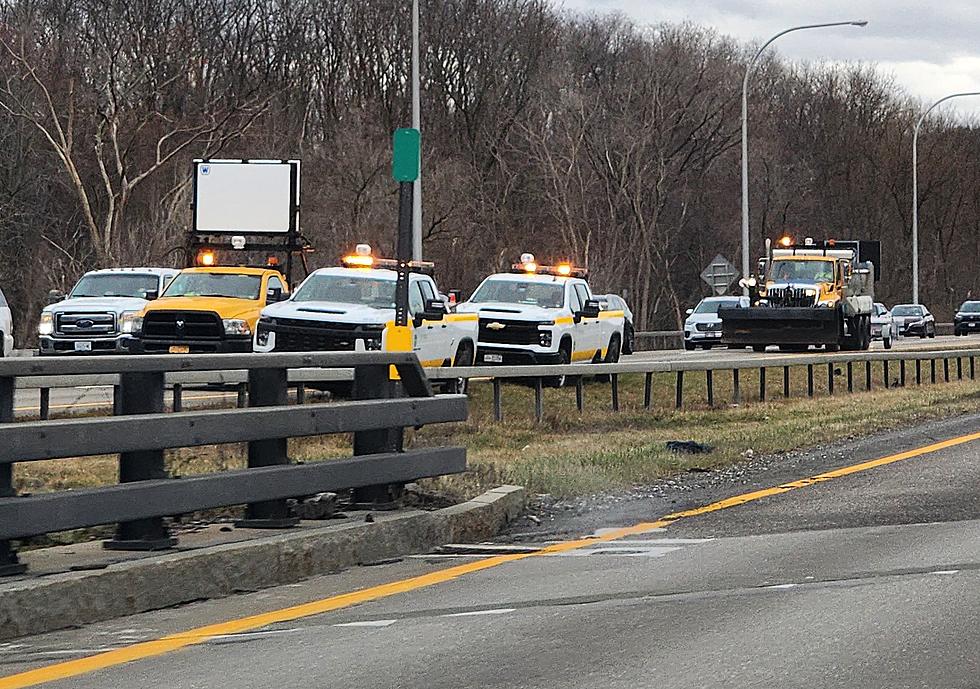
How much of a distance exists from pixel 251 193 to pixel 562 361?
25.5 ft

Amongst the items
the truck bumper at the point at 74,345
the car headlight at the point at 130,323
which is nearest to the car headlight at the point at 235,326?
the car headlight at the point at 130,323

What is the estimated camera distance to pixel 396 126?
63.0m

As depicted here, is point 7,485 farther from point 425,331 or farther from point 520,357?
point 520,357

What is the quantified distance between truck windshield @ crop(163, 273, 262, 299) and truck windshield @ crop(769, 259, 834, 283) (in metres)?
19.4

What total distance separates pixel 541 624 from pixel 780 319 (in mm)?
33465

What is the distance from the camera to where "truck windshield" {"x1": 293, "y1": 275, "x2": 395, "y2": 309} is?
23.7 m

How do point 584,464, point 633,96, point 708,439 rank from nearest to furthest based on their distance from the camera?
1. point 584,464
2. point 708,439
3. point 633,96

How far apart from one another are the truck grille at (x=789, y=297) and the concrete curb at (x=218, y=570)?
31.9 meters

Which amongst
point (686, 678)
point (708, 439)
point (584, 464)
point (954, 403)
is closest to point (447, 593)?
point (686, 678)

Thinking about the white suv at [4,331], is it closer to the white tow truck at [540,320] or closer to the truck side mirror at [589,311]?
the white tow truck at [540,320]

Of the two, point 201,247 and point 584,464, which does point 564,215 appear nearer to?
point 201,247

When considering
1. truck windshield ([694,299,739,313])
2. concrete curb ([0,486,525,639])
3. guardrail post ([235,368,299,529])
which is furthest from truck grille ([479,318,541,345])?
truck windshield ([694,299,739,313])

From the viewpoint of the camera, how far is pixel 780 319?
40.1 meters

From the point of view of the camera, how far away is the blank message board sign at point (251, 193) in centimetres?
3159
